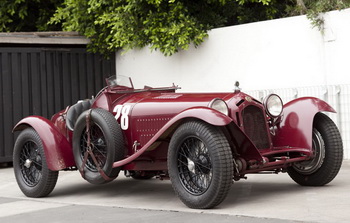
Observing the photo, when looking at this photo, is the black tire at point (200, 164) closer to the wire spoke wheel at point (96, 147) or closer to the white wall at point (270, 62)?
the wire spoke wheel at point (96, 147)

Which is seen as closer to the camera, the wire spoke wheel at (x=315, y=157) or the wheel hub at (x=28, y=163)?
the wire spoke wheel at (x=315, y=157)

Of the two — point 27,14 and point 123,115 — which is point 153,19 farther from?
point 123,115

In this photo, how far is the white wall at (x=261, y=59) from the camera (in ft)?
34.9

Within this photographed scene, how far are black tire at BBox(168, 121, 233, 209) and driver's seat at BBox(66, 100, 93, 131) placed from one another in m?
2.05

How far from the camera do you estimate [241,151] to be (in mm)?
6840

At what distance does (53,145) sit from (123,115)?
38.8 inches

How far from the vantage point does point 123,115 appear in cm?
763

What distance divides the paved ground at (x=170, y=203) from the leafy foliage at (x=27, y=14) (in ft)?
25.1

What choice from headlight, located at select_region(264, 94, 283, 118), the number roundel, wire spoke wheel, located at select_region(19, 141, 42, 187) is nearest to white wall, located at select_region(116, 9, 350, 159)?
headlight, located at select_region(264, 94, 283, 118)

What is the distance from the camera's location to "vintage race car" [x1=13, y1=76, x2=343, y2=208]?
254 inches

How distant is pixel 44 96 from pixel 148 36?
7.76ft

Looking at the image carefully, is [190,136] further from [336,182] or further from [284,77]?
[284,77]

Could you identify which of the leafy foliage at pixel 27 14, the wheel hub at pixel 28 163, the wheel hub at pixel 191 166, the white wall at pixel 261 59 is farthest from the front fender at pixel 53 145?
the leafy foliage at pixel 27 14

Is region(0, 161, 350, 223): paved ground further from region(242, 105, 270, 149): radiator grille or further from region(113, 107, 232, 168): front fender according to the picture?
region(113, 107, 232, 168): front fender
